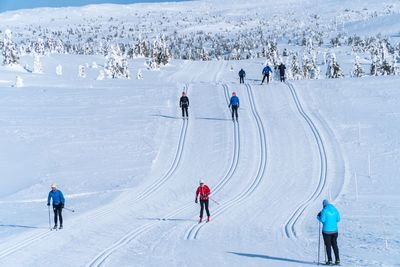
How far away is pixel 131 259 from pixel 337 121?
62.6 ft

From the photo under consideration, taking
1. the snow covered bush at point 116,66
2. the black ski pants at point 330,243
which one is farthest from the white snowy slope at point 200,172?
the snow covered bush at point 116,66

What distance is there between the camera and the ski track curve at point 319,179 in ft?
51.1

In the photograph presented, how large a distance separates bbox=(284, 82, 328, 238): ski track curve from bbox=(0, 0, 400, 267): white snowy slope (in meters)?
0.06

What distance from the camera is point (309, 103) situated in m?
33.7

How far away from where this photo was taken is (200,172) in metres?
23.2

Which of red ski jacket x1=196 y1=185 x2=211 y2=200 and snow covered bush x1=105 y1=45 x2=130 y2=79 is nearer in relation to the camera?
red ski jacket x1=196 y1=185 x2=211 y2=200

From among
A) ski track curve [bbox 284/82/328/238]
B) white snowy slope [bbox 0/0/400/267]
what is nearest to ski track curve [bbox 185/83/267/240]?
white snowy slope [bbox 0/0/400/267]

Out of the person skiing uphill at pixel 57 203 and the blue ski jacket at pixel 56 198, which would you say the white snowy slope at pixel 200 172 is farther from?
the blue ski jacket at pixel 56 198

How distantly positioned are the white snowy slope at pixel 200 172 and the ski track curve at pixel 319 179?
0.21 feet

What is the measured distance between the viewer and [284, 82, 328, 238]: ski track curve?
51.1 feet

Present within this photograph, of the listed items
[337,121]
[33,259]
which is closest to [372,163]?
[337,121]

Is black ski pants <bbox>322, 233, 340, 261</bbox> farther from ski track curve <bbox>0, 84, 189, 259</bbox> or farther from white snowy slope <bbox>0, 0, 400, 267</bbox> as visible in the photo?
ski track curve <bbox>0, 84, 189, 259</bbox>

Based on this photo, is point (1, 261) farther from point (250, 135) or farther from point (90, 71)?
point (90, 71)

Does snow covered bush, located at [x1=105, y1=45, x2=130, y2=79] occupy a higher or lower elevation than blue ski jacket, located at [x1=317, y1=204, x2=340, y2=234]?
higher
